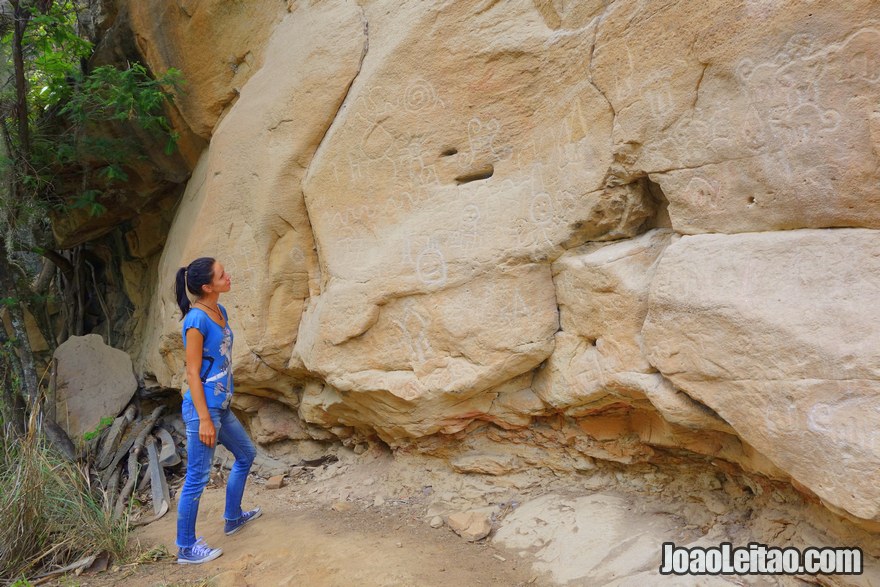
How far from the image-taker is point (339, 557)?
2910mm

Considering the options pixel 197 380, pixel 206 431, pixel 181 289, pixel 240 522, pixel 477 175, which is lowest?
pixel 240 522

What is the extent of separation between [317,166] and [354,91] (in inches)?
19.2

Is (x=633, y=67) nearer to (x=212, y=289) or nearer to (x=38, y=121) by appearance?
(x=212, y=289)

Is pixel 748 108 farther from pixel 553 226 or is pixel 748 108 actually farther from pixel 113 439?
pixel 113 439

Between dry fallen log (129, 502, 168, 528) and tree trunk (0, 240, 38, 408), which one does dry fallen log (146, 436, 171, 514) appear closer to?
dry fallen log (129, 502, 168, 528)

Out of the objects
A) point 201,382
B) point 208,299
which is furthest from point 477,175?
point 201,382

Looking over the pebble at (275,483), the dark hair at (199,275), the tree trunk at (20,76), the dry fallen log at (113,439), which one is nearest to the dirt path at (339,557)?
the pebble at (275,483)

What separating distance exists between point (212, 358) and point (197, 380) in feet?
0.44

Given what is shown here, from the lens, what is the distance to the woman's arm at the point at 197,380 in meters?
2.85

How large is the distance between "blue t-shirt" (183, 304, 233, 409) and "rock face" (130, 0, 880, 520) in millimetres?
665

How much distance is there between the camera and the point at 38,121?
518 centimetres

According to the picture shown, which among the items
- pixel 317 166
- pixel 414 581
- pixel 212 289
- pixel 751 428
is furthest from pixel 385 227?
pixel 751 428

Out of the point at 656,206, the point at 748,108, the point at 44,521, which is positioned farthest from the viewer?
the point at 44,521

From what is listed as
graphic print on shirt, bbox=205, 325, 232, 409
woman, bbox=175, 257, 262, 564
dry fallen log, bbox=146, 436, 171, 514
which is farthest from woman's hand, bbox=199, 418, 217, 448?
dry fallen log, bbox=146, 436, 171, 514
